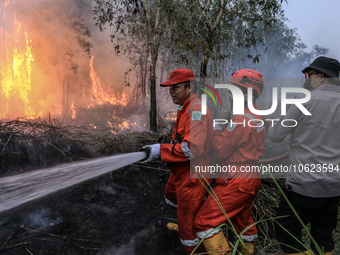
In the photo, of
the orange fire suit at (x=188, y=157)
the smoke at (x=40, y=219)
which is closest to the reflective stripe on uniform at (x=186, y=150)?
the orange fire suit at (x=188, y=157)

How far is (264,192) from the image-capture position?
4273 mm

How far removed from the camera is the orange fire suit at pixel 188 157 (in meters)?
2.24

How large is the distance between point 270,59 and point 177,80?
156 ft

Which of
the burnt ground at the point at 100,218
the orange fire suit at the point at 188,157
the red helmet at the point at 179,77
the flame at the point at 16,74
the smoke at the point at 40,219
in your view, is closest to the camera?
the orange fire suit at the point at 188,157

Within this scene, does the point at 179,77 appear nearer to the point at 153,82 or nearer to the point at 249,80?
the point at 249,80

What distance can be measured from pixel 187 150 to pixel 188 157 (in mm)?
78

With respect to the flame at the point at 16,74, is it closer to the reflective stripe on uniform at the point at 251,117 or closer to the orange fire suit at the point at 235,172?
the orange fire suit at the point at 235,172

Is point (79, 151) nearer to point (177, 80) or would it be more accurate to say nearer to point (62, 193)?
point (62, 193)

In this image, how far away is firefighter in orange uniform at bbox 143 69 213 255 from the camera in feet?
7.36

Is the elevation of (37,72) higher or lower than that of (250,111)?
higher

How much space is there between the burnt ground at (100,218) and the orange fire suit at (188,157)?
0.84 meters

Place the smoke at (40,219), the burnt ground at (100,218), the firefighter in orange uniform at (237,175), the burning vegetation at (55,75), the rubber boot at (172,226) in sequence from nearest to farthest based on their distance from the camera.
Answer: the firefighter in orange uniform at (237,175), the burnt ground at (100,218), the smoke at (40,219), the rubber boot at (172,226), the burning vegetation at (55,75)

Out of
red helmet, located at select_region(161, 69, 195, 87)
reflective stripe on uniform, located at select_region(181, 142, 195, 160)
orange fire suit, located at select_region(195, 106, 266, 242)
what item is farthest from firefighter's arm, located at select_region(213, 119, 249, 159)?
red helmet, located at select_region(161, 69, 195, 87)

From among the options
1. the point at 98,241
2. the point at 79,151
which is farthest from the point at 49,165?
the point at 98,241
